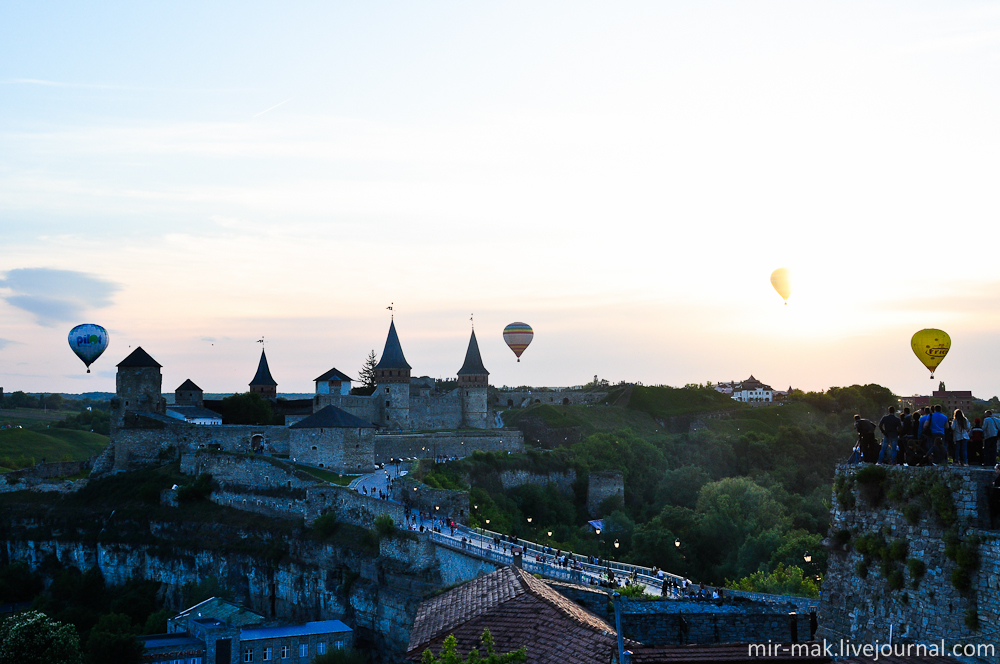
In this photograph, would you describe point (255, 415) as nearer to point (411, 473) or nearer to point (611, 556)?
point (411, 473)

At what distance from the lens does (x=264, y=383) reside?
8112cm

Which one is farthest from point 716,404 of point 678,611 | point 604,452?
point 678,611

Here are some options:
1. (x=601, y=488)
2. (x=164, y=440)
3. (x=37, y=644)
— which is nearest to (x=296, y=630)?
(x=37, y=644)

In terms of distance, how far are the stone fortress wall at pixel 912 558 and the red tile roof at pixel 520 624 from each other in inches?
119

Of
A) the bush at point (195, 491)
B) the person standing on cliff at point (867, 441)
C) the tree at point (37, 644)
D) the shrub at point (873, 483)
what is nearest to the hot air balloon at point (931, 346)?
the person standing on cliff at point (867, 441)

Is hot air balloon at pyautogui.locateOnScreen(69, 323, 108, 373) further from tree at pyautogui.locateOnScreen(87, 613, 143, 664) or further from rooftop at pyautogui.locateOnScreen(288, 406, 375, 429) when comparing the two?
tree at pyautogui.locateOnScreen(87, 613, 143, 664)

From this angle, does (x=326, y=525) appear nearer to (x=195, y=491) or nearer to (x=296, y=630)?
(x=296, y=630)

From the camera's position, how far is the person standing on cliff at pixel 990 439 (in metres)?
12.0

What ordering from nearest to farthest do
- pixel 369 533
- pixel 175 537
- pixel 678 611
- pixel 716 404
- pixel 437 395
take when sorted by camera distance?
1. pixel 678 611
2. pixel 369 533
3. pixel 175 537
4. pixel 437 395
5. pixel 716 404

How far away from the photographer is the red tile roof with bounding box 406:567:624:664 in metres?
14.9

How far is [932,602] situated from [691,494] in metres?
53.3

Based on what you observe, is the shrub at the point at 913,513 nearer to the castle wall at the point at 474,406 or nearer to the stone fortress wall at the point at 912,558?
the stone fortress wall at the point at 912,558

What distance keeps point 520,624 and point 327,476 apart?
124ft

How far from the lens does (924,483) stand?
35.8ft
